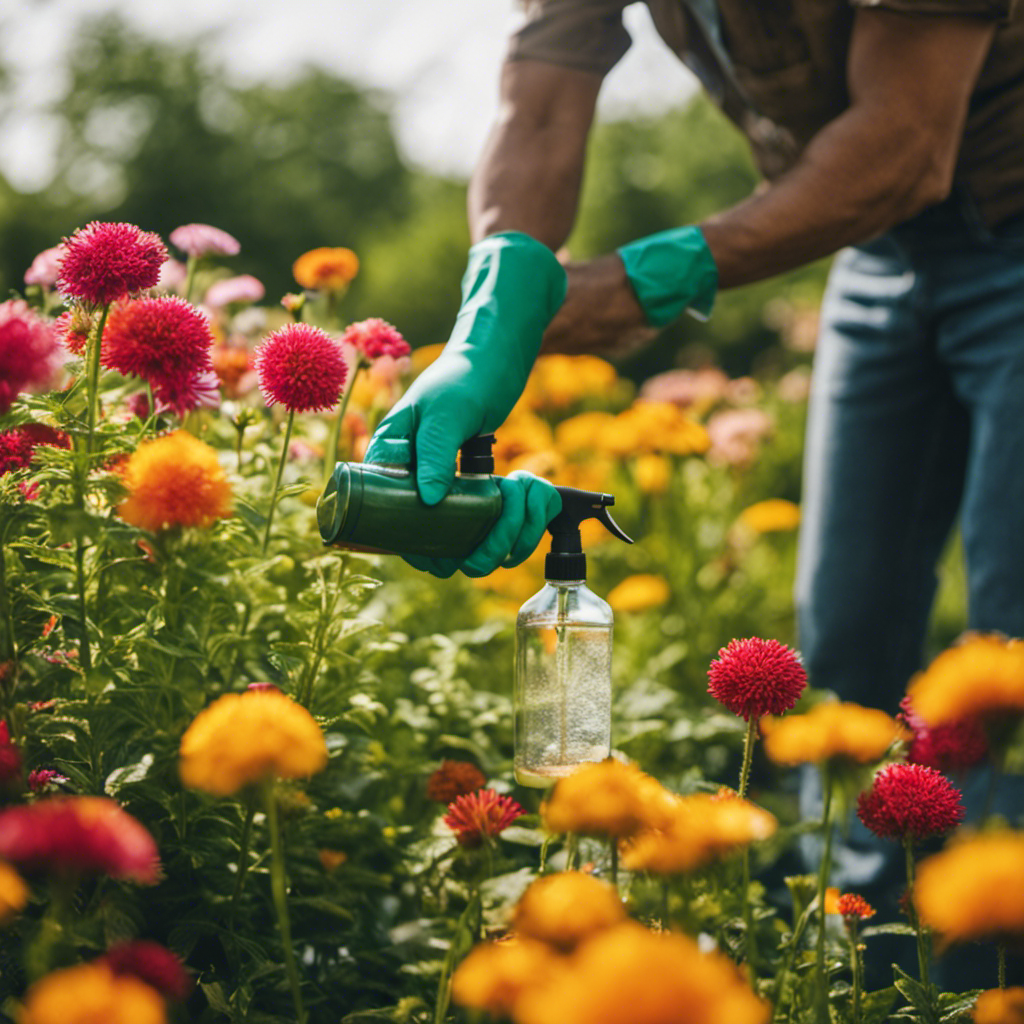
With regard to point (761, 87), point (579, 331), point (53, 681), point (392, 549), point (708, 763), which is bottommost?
point (708, 763)

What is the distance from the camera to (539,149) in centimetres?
171

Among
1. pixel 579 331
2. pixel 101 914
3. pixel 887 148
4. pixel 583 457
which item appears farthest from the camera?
pixel 583 457

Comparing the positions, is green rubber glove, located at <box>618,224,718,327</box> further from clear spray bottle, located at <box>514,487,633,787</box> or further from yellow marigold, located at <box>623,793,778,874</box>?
yellow marigold, located at <box>623,793,778,874</box>

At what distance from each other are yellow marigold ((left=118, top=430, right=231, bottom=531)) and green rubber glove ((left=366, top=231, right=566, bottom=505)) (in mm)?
234

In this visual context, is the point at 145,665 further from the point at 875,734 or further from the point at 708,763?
the point at 708,763

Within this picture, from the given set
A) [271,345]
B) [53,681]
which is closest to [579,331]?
[271,345]

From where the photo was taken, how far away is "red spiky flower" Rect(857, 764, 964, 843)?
2.75 feet

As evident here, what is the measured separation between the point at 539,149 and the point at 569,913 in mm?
1415

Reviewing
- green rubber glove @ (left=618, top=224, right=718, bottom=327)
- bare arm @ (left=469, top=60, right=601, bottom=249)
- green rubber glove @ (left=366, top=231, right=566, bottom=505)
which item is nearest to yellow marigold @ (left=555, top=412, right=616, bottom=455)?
bare arm @ (left=469, top=60, right=601, bottom=249)

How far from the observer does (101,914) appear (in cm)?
82

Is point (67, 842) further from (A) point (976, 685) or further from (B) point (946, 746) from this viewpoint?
(B) point (946, 746)

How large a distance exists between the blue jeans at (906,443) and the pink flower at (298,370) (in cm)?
108

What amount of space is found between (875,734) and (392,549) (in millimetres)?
→ 499

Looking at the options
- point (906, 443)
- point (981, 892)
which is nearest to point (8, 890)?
point (981, 892)
